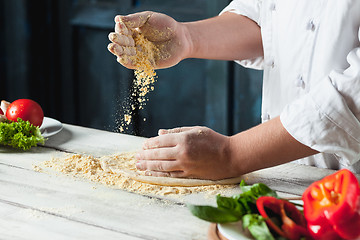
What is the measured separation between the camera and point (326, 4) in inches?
55.0

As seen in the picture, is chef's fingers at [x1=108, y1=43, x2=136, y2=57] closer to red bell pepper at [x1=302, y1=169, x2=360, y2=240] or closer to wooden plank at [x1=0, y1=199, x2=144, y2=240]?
wooden plank at [x1=0, y1=199, x2=144, y2=240]

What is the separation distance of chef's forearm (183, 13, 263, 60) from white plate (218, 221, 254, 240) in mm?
908

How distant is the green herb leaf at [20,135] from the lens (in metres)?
1.53

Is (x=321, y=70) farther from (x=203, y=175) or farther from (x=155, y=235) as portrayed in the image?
(x=155, y=235)

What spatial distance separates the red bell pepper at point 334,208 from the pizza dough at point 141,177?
41 centimetres

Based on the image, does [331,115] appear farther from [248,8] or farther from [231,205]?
[248,8]

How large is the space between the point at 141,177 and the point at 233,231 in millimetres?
433

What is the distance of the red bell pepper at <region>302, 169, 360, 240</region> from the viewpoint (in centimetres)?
84

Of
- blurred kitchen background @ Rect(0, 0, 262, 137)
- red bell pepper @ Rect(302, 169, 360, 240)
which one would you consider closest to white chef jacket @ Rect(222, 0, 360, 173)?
red bell pepper @ Rect(302, 169, 360, 240)

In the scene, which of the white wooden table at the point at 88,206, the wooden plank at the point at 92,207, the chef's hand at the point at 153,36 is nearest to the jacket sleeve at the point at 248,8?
the chef's hand at the point at 153,36

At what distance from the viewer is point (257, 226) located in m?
0.87

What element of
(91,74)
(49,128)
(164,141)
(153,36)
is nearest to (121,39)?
(153,36)

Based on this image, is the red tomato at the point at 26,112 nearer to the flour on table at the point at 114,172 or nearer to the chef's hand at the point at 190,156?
the flour on table at the point at 114,172

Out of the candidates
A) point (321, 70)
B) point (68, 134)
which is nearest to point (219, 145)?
point (321, 70)
